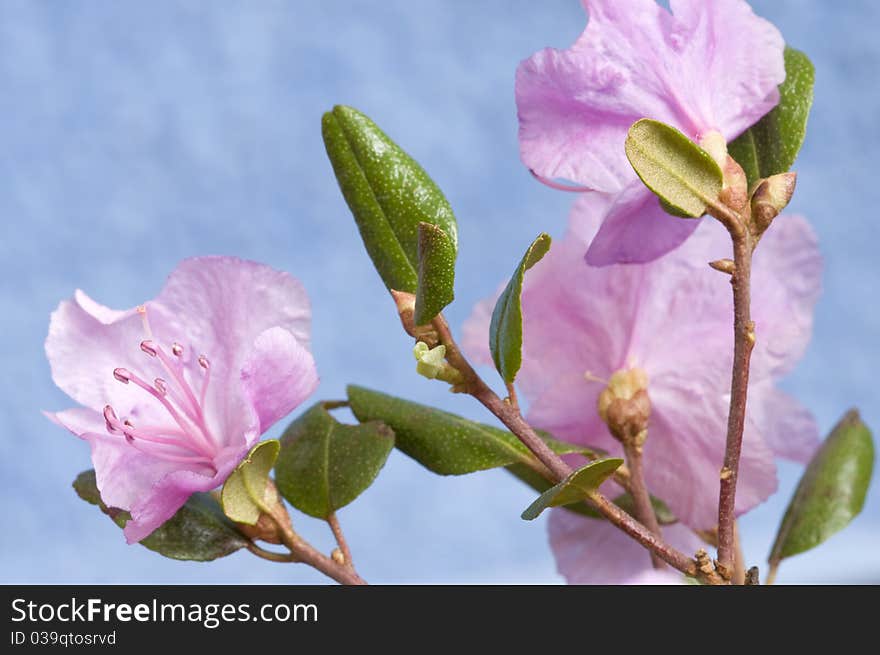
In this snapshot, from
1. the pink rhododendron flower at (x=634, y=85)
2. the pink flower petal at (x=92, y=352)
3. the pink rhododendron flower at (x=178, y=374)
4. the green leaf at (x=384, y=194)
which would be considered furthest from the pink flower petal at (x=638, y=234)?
the pink flower petal at (x=92, y=352)

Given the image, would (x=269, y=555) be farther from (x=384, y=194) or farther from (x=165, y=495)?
(x=384, y=194)

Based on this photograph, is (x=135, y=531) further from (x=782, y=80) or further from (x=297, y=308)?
(x=782, y=80)

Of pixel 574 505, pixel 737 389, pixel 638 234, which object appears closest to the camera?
pixel 737 389

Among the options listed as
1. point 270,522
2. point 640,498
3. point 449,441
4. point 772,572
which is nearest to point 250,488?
point 270,522

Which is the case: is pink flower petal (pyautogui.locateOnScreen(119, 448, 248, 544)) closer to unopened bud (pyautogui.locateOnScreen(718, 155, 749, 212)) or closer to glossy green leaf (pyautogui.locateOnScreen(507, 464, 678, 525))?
glossy green leaf (pyautogui.locateOnScreen(507, 464, 678, 525))

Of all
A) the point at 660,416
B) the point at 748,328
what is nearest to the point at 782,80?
the point at 748,328

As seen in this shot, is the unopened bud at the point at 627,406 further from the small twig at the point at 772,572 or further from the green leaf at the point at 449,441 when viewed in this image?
the small twig at the point at 772,572
